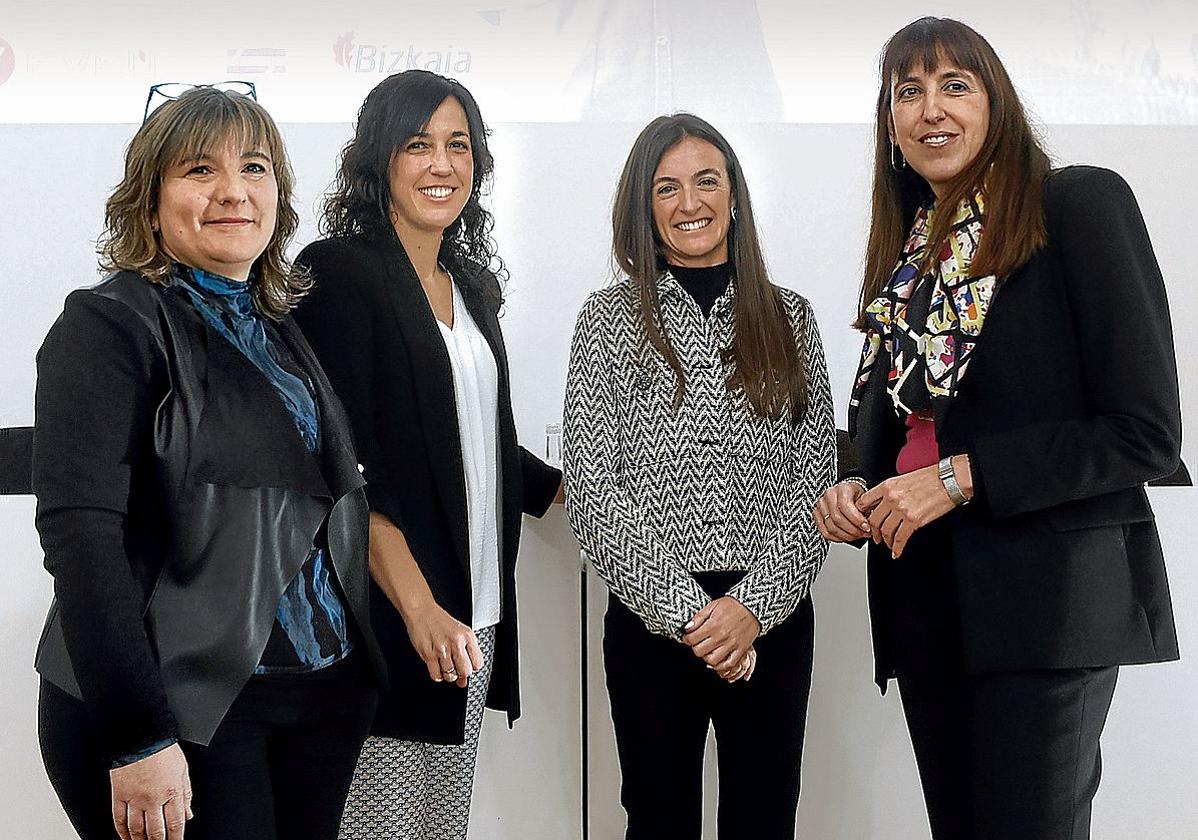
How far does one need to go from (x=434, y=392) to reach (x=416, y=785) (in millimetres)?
670

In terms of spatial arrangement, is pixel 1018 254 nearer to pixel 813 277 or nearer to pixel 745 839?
pixel 745 839

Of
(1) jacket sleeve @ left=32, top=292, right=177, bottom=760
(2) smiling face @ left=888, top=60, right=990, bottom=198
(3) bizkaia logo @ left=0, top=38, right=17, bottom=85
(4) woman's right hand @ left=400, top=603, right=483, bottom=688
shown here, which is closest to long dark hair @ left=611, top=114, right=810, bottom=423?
(2) smiling face @ left=888, top=60, right=990, bottom=198

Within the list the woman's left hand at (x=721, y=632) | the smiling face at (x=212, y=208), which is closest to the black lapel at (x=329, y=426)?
the smiling face at (x=212, y=208)

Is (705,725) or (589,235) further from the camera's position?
(589,235)

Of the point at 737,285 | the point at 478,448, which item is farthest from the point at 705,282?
the point at 478,448

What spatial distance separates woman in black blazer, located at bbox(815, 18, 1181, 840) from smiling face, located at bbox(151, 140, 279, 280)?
938 mm

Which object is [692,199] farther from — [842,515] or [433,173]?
[842,515]

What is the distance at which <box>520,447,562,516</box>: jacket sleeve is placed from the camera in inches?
93.1

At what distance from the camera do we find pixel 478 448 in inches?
79.4

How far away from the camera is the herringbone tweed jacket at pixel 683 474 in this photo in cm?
198

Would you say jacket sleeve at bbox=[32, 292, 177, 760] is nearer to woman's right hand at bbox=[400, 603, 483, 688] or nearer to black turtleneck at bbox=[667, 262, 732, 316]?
woman's right hand at bbox=[400, 603, 483, 688]

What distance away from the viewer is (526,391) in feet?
9.64

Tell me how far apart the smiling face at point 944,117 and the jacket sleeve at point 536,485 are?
963mm

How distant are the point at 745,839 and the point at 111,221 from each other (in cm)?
140
